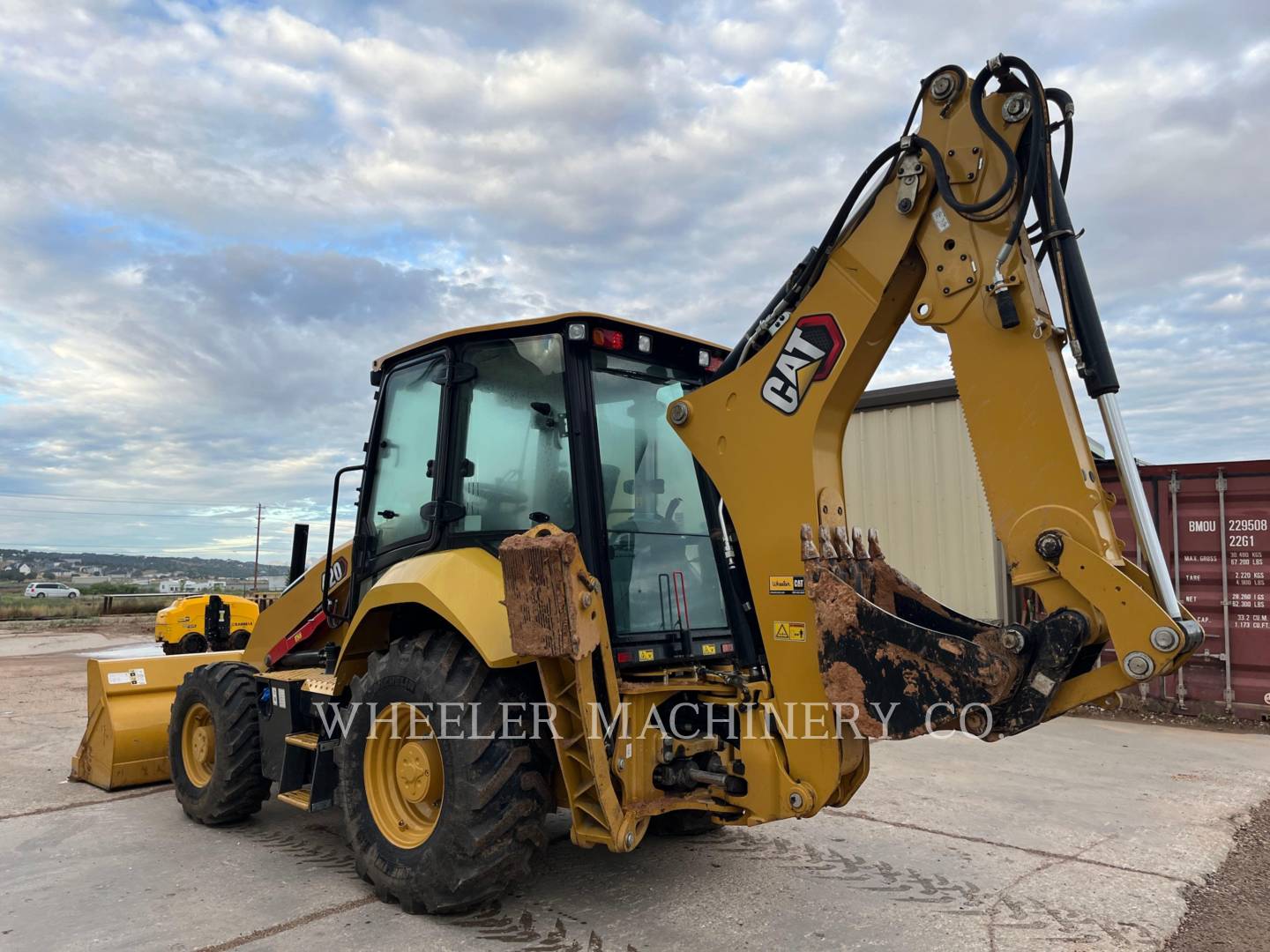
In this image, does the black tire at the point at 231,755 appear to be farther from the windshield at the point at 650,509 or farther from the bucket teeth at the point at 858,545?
the bucket teeth at the point at 858,545

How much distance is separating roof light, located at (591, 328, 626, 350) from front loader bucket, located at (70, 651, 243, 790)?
3.87 m

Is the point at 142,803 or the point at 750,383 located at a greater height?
the point at 750,383

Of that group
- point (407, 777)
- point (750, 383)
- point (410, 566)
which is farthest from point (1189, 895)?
point (410, 566)

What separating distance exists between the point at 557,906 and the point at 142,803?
3.47 m

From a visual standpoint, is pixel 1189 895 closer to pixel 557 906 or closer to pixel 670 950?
pixel 670 950

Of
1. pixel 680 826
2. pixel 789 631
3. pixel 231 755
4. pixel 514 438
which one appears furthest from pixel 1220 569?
pixel 231 755

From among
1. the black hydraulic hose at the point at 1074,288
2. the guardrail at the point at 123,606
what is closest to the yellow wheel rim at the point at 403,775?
the black hydraulic hose at the point at 1074,288

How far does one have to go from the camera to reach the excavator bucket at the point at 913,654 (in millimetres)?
2891

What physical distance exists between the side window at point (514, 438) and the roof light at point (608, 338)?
16 centimetres

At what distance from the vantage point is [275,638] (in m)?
5.86

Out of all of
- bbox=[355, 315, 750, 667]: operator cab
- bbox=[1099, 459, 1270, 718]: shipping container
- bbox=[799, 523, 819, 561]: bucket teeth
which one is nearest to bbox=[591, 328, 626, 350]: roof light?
bbox=[355, 315, 750, 667]: operator cab

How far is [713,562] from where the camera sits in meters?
4.45

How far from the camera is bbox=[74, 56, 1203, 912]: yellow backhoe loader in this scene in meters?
2.99

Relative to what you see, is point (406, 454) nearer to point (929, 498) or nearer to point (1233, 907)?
point (1233, 907)
